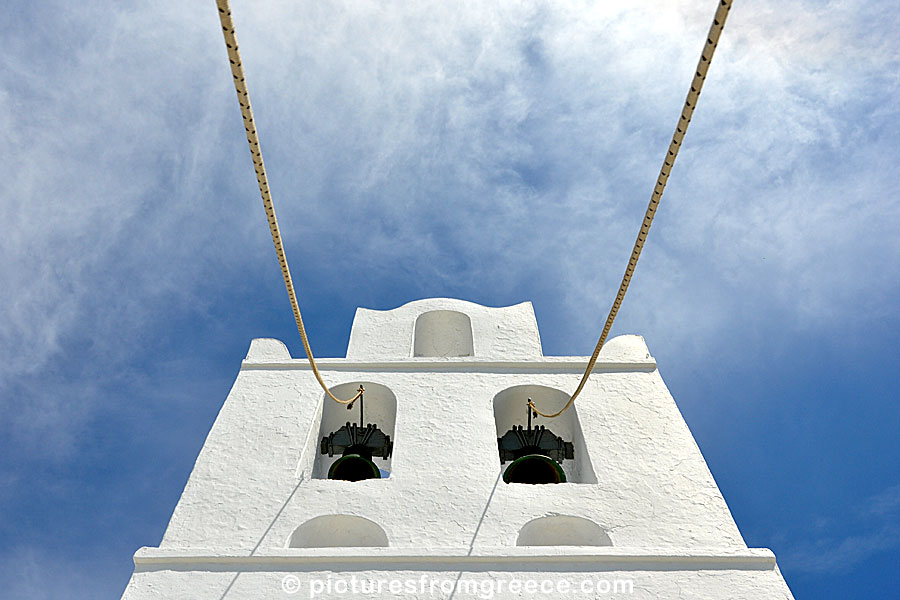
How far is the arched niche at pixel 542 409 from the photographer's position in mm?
8477

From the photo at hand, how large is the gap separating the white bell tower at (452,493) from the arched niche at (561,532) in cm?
1

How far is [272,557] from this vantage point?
620 cm

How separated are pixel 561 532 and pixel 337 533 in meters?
1.70

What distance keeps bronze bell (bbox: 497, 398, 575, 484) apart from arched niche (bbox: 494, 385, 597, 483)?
0.14 meters

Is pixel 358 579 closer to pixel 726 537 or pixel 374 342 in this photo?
pixel 726 537

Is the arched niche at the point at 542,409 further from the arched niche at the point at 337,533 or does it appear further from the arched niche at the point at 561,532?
the arched niche at the point at 337,533

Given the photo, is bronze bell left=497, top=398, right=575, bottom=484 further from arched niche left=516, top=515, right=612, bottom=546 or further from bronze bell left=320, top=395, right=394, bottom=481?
bronze bell left=320, top=395, right=394, bottom=481

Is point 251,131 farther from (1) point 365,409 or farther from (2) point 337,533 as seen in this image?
(1) point 365,409

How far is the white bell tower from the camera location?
6102mm

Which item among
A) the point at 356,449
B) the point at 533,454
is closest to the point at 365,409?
the point at 356,449

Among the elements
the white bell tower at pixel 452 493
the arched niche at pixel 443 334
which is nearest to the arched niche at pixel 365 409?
the white bell tower at pixel 452 493

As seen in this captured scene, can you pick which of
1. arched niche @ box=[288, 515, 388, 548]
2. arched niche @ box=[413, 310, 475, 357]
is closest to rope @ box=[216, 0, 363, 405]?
arched niche @ box=[288, 515, 388, 548]

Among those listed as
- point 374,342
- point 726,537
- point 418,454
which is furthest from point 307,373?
point 726,537

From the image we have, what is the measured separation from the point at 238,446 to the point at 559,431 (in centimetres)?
292
